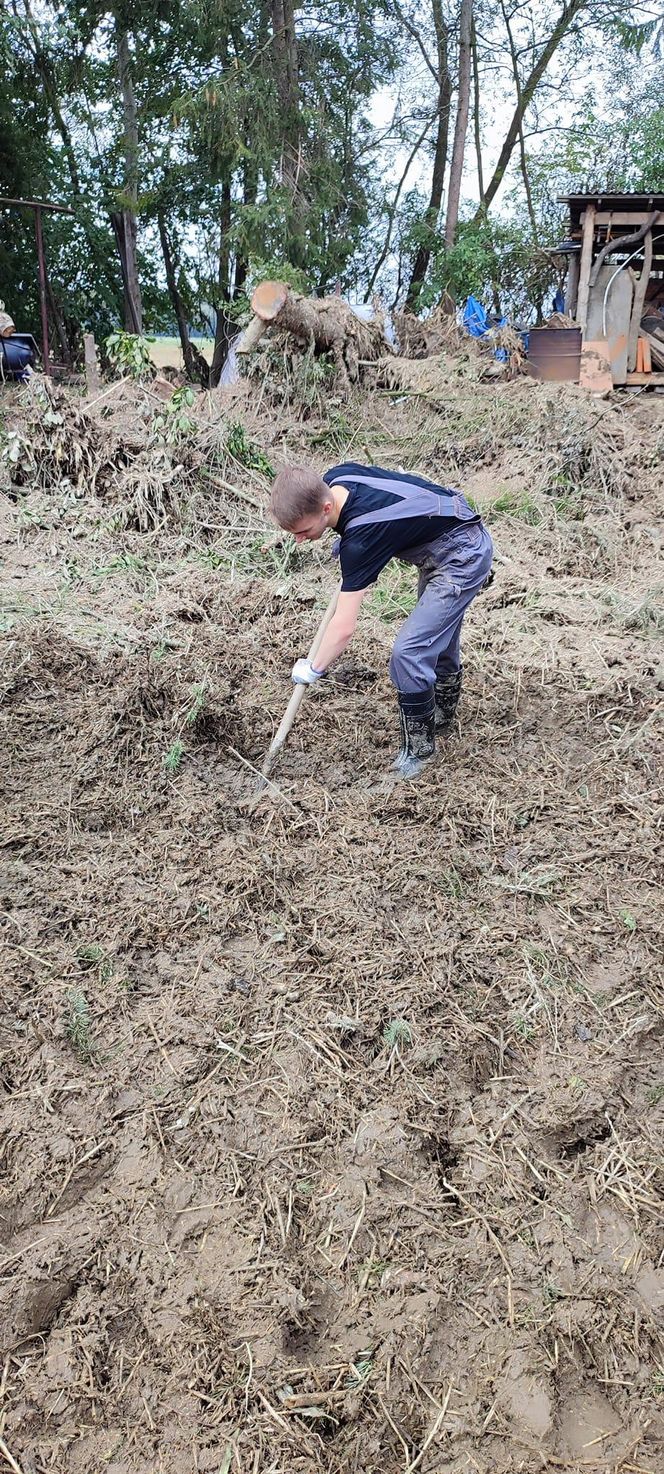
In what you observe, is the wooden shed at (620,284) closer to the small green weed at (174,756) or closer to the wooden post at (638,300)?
the wooden post at (638,300)

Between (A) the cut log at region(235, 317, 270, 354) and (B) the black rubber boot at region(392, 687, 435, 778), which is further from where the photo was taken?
(A) the cut log at region(235, 317, 270, 354)

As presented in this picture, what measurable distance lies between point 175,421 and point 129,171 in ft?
39.7

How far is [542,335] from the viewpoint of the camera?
32.0 ft

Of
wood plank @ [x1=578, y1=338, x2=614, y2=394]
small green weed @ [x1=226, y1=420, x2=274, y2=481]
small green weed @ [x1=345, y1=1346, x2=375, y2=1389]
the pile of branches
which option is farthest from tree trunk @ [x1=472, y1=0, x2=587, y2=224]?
small green weed @ [x1=345, y1=1346, x2=375, y2=1389]

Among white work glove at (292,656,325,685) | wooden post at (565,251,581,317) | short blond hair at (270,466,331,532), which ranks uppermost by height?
wooden post at (565,251,581,317)

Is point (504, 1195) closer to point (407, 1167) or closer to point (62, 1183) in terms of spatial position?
point (407, 1167)

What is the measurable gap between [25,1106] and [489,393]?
7.18 metres

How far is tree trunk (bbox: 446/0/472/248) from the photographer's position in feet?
50.8

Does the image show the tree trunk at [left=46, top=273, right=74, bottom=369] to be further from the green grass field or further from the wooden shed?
→ the wooden shed

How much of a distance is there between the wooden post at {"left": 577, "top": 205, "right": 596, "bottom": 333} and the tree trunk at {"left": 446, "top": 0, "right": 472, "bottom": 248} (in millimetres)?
5277

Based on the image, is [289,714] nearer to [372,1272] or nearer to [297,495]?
[297,495]

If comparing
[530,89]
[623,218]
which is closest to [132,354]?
[623,218]

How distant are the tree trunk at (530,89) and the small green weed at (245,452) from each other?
639 inches

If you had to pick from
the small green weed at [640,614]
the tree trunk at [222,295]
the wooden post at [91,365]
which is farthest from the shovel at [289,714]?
the tree trunk at [222,295]
